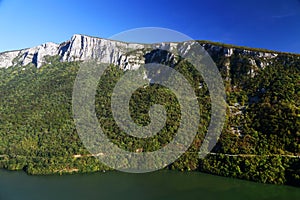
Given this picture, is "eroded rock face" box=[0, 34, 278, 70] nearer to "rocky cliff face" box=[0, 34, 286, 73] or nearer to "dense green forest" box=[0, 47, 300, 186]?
"rocky cliff face" box=[0, 34, 286, 73]

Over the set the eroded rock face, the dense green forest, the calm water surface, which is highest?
the eroded rock face

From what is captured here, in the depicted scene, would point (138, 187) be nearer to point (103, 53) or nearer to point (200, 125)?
point (200, 125)

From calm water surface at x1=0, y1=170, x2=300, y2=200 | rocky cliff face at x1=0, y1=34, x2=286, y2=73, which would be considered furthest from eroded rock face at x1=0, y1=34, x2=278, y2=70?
calm water surface at x1=0, y1=170, x2=300, y2=200

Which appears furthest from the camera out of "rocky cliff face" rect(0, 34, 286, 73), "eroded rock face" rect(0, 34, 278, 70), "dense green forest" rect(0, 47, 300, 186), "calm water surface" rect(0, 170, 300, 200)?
"eroded rock face" rect(0, 34, 278, 70)

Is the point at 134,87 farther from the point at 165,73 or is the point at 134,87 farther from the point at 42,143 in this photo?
the point at 42,143

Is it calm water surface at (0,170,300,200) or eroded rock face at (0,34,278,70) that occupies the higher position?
eroded rock face at (0,34,278,70)

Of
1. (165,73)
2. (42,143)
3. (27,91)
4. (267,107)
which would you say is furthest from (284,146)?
(27,91)

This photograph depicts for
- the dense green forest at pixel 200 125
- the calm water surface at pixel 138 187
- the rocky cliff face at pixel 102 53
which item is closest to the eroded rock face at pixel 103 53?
the rocky cliff face at pixel 102 53

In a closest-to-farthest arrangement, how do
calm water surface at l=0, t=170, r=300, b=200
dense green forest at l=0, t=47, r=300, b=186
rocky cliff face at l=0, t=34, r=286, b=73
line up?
calm water surface at l=0, t=170, r=300, b=200
dense green forest at l=0, t=47, r=300, b=186
rocky cliff face at l=0, t=34, r=286, b=73

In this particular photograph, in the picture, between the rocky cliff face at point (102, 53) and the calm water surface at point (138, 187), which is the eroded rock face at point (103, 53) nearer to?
the rocky cliff face at point (102, 53)
